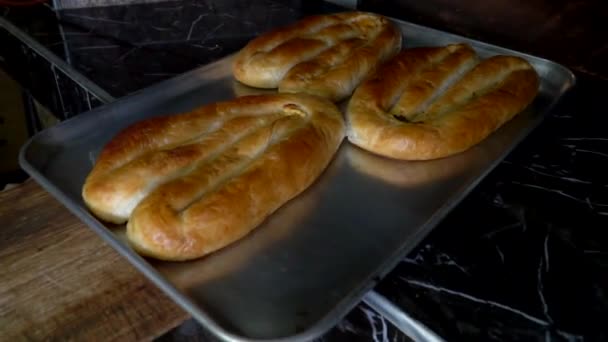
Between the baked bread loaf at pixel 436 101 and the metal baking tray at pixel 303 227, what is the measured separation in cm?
3

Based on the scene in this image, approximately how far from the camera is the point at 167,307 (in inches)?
29.5

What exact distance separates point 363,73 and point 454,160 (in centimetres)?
29

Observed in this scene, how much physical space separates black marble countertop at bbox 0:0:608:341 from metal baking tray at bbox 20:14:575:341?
0.12 ft

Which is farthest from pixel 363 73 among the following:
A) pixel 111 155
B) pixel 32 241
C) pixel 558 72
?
pixel 32 241

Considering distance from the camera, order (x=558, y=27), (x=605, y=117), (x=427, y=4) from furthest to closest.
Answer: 1. (x=427, y=4)
2. (x=558, y=27)
3. (x=605, y=117)

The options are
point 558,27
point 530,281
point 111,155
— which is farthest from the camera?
point 558,27

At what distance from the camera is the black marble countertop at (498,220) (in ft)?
2.05

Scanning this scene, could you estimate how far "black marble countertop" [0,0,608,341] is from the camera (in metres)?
0.63

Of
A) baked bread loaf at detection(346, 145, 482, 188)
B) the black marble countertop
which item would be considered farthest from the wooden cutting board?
baked bread loaf at detection(346, 145, 482, 188)

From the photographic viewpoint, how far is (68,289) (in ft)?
2.51

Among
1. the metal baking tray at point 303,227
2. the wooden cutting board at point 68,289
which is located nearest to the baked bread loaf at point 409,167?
the metal baking tray at point 303,227

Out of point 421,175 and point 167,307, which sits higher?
point 421,175

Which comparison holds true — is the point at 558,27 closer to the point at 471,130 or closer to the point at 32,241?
the point at 471,130

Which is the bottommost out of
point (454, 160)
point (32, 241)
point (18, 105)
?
point (18, 105)
